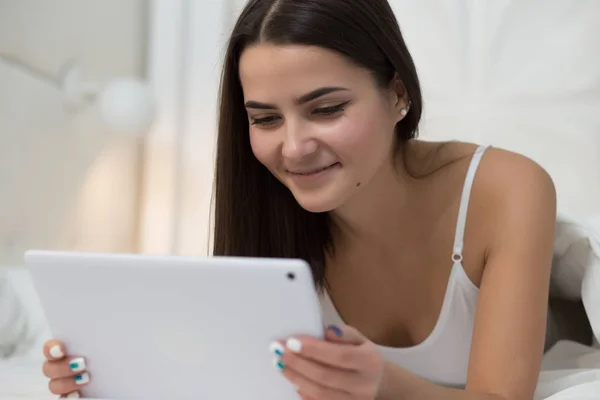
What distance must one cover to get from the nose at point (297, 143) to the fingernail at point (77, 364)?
0.33 m

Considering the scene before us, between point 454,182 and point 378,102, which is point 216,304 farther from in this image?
point 454,182

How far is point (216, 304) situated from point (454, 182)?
527 mm

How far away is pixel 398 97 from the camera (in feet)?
3.01

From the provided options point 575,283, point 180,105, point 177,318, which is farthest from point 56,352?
point 180,105

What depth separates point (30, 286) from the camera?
1238mm

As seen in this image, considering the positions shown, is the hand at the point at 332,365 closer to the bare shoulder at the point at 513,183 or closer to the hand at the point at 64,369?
the hand at the point at 64,369

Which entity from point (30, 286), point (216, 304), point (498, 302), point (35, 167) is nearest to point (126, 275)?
point (216, 304)

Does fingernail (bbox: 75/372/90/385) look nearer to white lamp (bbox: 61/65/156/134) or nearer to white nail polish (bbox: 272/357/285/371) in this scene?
white nail polish (bbox: 272/357/285/371)

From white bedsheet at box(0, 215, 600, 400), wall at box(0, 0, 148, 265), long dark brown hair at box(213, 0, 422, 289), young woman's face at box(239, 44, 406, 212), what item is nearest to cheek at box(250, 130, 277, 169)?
young woman's face at box(239, 44, 406, 212)

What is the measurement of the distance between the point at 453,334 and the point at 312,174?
1.17ft

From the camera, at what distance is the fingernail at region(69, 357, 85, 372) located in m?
0.70

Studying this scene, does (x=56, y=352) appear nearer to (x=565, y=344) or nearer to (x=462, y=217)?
(x=462, y=217)

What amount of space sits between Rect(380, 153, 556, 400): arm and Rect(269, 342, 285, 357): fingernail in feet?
0.69

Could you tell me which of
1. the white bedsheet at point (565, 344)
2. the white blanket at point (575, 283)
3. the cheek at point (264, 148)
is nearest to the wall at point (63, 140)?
the white bedsheet at point (565, 344)
